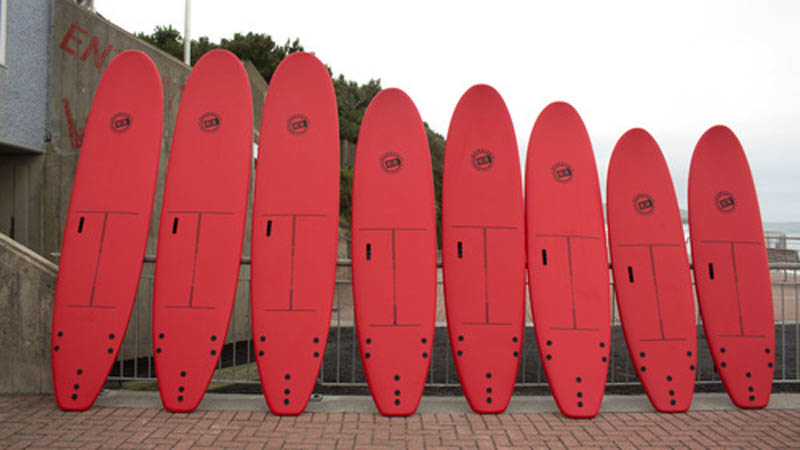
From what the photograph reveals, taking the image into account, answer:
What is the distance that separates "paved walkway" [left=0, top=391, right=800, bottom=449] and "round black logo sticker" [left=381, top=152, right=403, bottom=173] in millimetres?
1690

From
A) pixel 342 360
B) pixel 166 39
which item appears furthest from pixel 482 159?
pixel 166 39

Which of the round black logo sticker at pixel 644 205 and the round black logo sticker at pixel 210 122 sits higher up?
the round black logo sticker at pixel 210 122

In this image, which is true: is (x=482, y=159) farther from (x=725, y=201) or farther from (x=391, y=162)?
(x=725, y=201)

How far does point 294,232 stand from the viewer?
3.39m

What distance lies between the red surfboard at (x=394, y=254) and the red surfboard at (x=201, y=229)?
2.96 ft

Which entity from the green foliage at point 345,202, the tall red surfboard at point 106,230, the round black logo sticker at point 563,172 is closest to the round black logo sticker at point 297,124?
the tall red surfboard at point 106,230

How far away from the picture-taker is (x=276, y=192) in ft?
11.3

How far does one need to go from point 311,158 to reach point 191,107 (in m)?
1.02

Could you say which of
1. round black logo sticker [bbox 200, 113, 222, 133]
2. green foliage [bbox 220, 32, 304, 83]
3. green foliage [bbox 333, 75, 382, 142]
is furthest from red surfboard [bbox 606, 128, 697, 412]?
green foliage [bbox 220, 32, 304, 83]

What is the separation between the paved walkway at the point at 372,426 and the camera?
2719 millimetres

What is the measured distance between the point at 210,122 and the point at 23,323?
1967 millimetres

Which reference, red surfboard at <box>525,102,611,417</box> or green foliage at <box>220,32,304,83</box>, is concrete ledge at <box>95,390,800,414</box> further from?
green foliage at <box>220,32,304,83</box>

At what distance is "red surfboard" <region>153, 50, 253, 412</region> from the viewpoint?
3242 millimetres

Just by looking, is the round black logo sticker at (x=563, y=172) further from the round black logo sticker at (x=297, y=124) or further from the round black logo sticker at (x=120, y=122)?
the round black logo sticker at (x=120, y=122)
